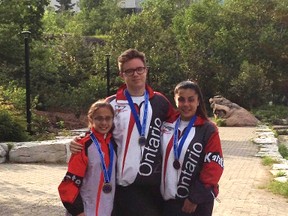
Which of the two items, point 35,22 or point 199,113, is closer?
point 199,113

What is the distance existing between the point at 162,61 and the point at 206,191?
22.7m

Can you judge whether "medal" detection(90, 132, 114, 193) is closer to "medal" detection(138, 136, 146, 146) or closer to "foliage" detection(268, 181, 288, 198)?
"medal" detection(138, 136, 146, 146)

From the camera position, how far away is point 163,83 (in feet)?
83.3

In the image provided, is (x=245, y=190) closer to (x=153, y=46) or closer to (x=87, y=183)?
(x=87, y=183)

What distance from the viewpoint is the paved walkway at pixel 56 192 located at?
599 centimetres

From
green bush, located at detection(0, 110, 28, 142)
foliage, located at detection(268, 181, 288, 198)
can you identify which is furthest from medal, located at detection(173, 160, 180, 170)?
green bush, located at detection(0, 110, 28, 142)

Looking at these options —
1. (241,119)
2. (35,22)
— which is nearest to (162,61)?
(241,119)

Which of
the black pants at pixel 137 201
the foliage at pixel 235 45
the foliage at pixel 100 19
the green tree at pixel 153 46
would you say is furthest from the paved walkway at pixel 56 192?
the foliage at pixel 100 19

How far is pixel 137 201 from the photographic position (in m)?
2.97

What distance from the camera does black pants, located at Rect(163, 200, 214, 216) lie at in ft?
9.90

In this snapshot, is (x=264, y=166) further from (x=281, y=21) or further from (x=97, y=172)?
(x=281, y=21)

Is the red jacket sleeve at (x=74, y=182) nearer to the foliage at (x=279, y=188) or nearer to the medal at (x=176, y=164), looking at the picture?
the medal at (x=176, y=164)

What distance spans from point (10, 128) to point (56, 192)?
457 cm

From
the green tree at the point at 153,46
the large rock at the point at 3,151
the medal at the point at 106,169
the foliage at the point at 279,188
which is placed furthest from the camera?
the green tree at the point at 153,46
